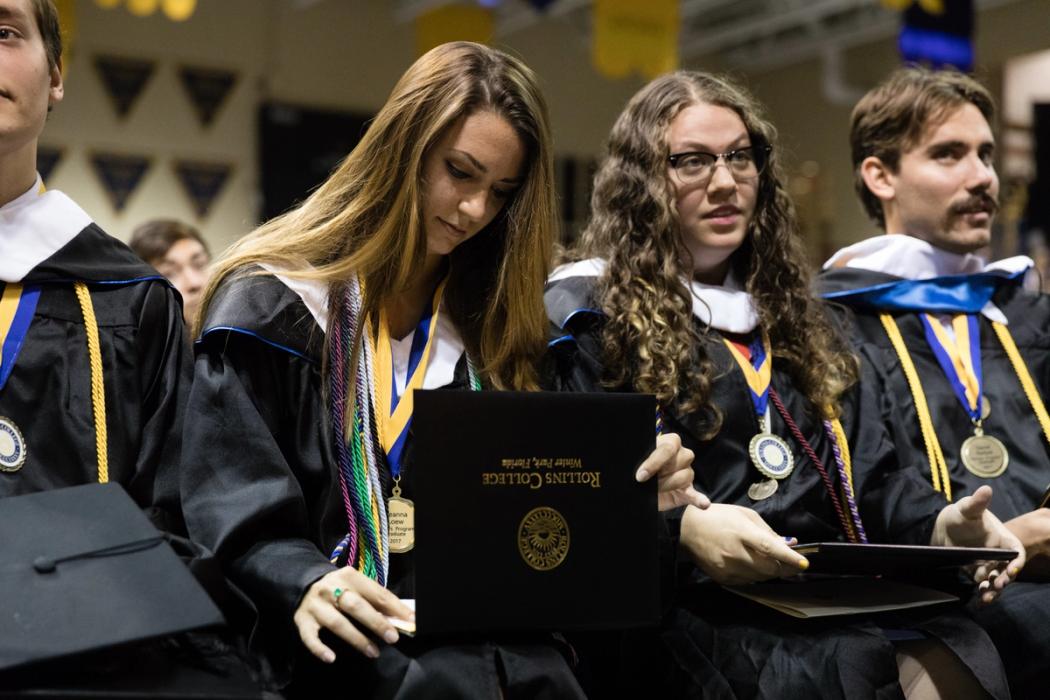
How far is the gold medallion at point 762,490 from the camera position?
271 cm

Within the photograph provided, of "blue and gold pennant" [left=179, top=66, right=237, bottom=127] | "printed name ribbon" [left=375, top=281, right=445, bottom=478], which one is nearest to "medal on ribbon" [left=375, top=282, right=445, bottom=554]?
"printed name ribbon" [left=375, top=281, right=445, bottom=478]

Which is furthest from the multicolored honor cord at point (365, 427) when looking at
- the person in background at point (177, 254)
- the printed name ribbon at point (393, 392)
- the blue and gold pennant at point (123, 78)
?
the blue and gold pennant at point (123, 78)

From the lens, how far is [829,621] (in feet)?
8.22

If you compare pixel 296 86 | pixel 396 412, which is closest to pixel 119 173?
pixel 296 86

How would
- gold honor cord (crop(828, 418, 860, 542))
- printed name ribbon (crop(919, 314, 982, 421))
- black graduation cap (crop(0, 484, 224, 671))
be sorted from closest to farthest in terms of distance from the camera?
black graduation cap (crop(0, 484, 224, 671))
gold honor cord (crop(828, 418, 860, 542))
printed name ribbon (crop(919, 314, 982, 421))

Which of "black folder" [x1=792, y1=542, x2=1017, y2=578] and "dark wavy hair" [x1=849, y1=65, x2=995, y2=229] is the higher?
"dark wavy hair" [x1=849, y1=65, x2=995, y2=229]

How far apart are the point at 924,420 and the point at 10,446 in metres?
2.14

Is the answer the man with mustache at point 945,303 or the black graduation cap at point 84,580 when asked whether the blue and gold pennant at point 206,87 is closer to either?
the man with mustache at point 945,303

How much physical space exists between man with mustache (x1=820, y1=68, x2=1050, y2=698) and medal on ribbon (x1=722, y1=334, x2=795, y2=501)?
416 mm

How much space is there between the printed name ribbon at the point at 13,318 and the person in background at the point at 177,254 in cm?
252

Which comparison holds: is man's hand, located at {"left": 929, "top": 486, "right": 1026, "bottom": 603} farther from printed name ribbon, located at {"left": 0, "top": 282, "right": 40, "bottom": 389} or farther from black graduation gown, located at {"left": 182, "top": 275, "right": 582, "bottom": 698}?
printed name ribbon, located at {"left": 0, "top": 282, "right": 40, "bottom": 389}

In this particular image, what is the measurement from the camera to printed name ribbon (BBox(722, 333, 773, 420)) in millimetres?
2799

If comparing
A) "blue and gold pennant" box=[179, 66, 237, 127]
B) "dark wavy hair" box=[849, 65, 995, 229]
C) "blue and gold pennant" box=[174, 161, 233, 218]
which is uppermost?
"blue and gold pennant" box=[179, 66, 237, 127]

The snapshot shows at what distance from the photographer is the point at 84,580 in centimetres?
175
